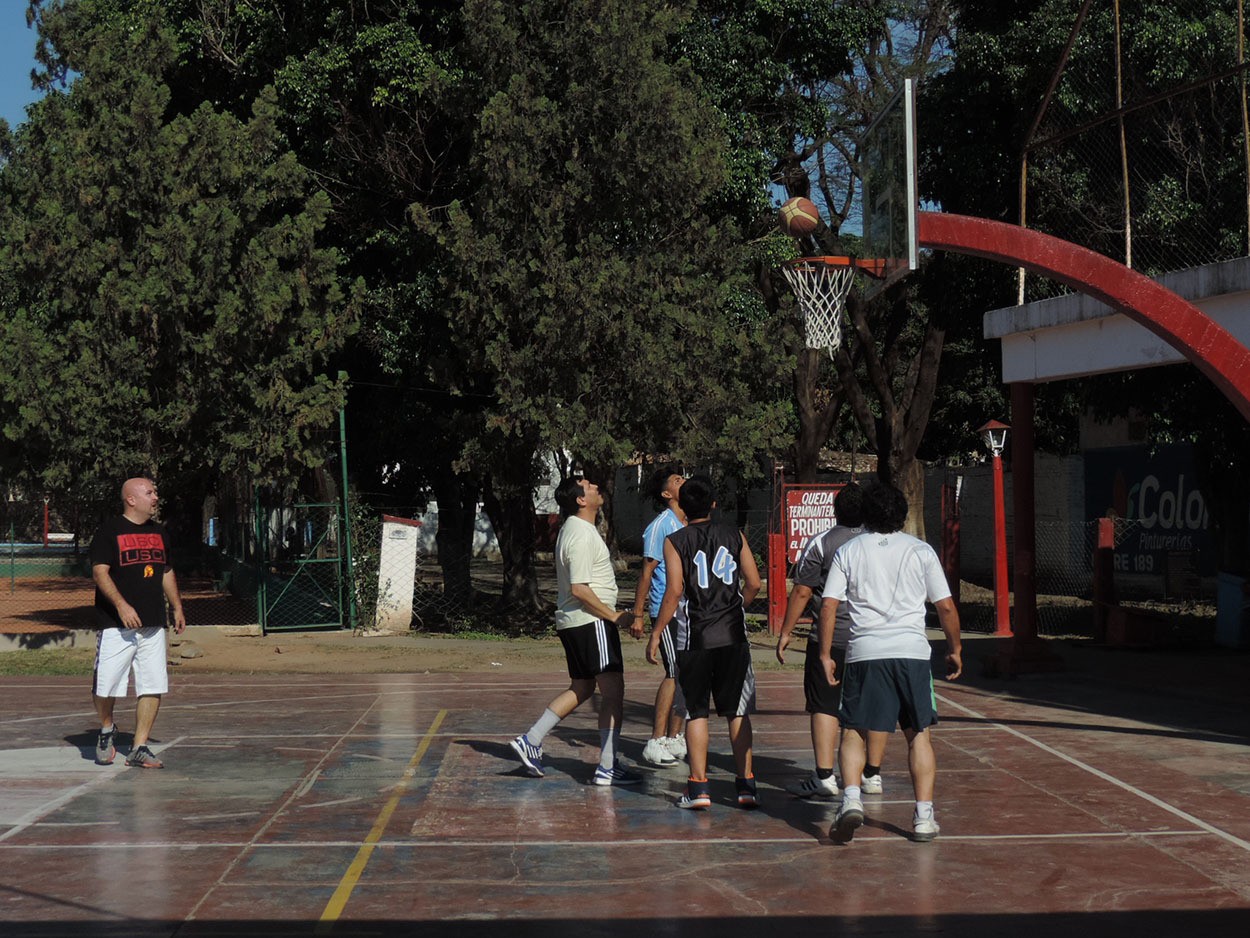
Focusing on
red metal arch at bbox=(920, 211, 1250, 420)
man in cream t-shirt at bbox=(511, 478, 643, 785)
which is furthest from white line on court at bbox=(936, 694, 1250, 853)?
man in cream t-shirt at bbox=(511, 478, 643, 785)

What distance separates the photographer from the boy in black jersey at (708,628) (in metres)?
8.30

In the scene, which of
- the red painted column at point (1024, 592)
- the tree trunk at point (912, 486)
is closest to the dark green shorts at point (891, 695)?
the red painted column at point (1024, 592)

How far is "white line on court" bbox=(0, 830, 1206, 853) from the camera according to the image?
747 cm

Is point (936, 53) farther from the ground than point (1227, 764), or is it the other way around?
point (936, 53)

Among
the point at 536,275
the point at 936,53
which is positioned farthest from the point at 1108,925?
the point at 936,53

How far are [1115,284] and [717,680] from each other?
5.11 metres

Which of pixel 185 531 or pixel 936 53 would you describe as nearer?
pixel 936 53

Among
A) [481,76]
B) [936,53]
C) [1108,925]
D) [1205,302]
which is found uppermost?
[936,53]

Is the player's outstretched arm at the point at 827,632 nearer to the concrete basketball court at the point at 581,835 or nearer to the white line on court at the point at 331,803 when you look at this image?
the concrete basketball court at the point at 581,835

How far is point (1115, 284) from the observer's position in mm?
11141

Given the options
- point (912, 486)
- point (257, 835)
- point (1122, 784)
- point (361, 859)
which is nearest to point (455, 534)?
point (912, 486)

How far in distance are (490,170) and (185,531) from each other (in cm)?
2906

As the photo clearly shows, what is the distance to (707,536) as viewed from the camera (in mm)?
8414

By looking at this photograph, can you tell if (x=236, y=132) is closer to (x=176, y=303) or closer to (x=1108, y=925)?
(x=176, y=303)
